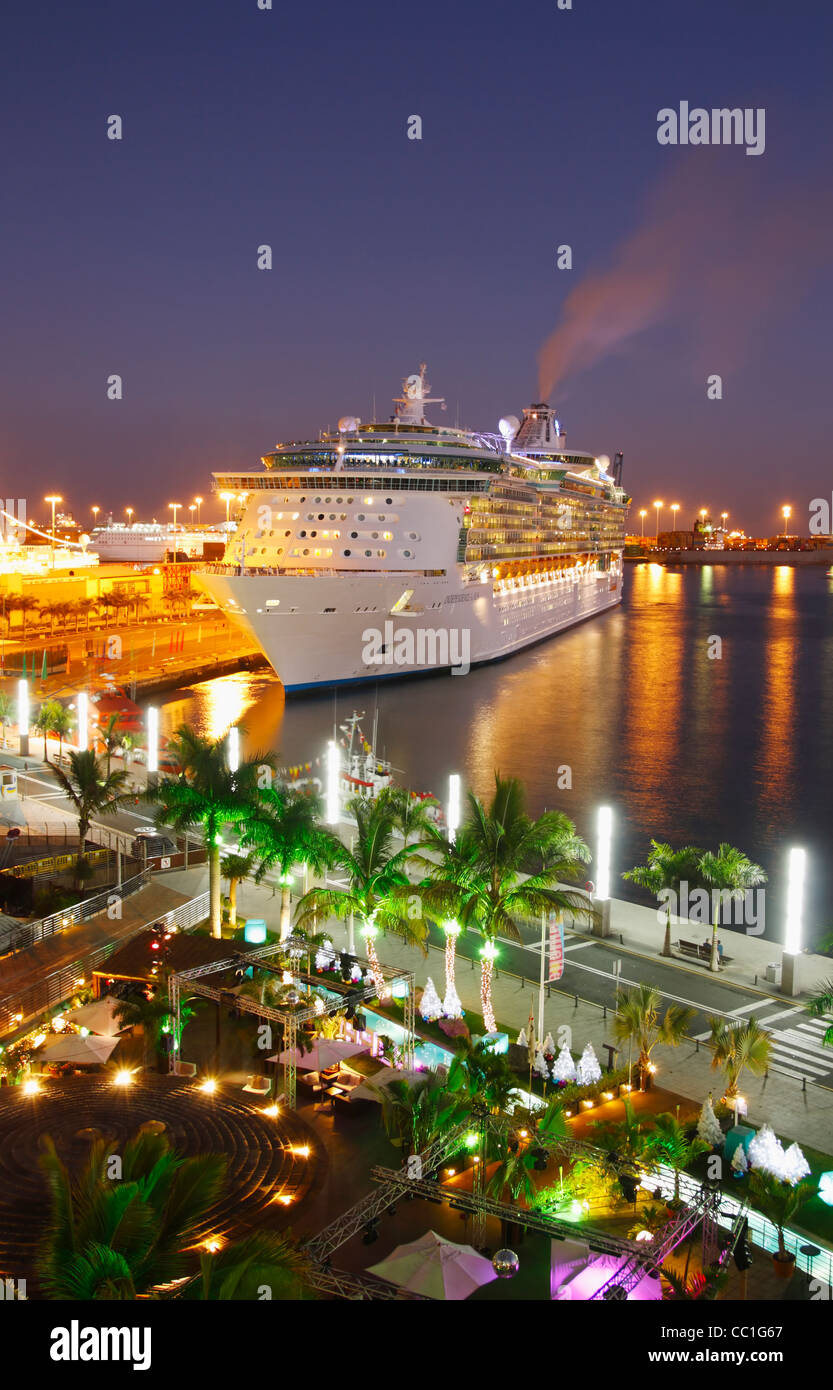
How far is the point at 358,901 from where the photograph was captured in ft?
47.6

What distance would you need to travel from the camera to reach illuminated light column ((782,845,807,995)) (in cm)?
1555

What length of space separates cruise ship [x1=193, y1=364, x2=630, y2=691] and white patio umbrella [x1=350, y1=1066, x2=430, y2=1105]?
3156 centimetres

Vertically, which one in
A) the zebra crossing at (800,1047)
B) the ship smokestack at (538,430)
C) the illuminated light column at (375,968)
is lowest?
the zebra crossing at (800,1047)

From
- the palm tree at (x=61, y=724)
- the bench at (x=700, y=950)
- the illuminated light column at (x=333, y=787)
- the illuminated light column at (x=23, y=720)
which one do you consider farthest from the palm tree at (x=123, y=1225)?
the palm tree at (x=61, y=724)

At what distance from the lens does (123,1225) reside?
594 centimetres

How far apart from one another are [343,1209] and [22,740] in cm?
2229

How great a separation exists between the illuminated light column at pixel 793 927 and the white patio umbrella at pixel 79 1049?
9.72m

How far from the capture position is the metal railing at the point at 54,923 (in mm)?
14430

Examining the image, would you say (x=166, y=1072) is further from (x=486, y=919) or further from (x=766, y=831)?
(x=766, y=831)

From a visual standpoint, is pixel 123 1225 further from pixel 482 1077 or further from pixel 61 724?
pixel 61 724

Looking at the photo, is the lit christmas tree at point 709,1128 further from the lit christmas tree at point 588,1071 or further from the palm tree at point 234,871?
the palm tree at point 234,871
